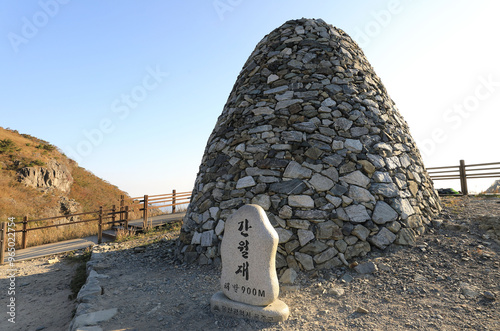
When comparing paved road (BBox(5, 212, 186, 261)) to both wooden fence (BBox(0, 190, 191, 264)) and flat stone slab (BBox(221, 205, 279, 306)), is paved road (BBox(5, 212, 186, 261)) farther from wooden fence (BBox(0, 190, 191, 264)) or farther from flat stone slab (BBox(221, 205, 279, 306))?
flat stone slab (BBox(221, 205, 279, 306))

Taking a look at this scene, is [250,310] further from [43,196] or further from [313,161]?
[43,196]

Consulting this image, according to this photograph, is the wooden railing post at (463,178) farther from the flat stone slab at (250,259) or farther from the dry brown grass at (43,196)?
the dry brown grass at (43,196)

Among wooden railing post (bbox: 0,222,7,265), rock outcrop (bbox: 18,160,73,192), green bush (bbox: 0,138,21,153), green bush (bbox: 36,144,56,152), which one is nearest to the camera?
wooden railing post (bbox: 0,222,7,265)

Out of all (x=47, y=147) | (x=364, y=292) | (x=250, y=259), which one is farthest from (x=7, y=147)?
(x=364, y=292)

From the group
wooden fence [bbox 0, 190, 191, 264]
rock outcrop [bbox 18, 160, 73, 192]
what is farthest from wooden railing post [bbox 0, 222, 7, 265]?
rock outcrop [bbox 18, 160, 73, 192]

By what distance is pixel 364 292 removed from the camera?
12.3 feet

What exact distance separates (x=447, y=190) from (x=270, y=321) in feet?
37.1

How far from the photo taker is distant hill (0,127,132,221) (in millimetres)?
16594

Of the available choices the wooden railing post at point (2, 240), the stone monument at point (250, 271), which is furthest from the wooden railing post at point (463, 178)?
the wooden railing post at point (2, 240)

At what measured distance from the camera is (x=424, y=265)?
13.8 ft

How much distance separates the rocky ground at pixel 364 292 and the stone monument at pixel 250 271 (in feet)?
0.45

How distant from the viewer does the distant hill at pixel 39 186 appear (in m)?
16.6

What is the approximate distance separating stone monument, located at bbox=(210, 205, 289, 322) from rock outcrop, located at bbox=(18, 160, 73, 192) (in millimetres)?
22020

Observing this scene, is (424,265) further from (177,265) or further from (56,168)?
(56,168)
